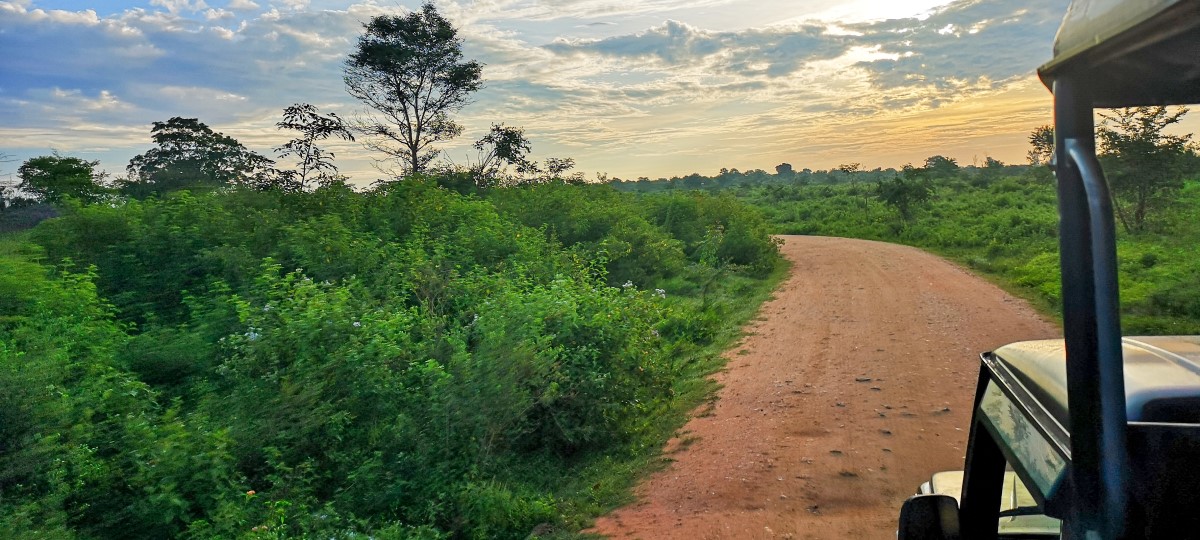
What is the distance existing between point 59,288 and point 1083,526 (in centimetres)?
740

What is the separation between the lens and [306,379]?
199 inches

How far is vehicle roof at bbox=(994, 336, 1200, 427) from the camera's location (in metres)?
1.17

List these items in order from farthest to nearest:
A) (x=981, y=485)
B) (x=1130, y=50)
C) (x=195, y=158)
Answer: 1. (x=195, y=158)
2. (x=981, y=485)
3. (x=1130, y=50)

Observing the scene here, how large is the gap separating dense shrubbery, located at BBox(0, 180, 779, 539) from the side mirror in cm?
330

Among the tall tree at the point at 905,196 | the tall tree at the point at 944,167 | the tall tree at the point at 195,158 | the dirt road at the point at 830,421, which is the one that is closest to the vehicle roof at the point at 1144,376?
the dirt road at the point at 830,421

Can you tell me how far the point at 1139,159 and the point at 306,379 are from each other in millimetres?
4790

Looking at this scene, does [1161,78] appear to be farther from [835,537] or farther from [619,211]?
[619,211]

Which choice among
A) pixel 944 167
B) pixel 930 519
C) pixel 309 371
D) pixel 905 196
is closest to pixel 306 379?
pixel 309 371

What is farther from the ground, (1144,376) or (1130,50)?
(1130,50)

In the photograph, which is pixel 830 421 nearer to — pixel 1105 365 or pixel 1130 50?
pixel 1105 365

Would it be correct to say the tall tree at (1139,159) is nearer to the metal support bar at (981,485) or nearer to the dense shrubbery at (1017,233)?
the dense shrubbery at (1017,233)

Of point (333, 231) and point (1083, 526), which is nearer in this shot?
point (1083, 526)

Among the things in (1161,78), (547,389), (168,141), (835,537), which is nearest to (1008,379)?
(1161,78)

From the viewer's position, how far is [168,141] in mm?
15141
